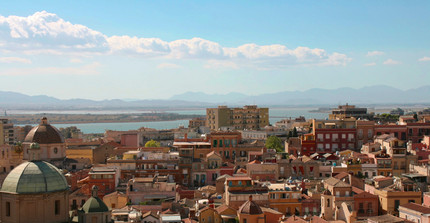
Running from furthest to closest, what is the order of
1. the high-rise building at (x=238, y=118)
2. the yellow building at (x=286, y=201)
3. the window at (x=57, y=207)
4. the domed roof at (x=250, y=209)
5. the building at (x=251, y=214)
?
the high-rise building at (x=238, y=118), the yellow building at (x=286, y=201), the domed roof at (x=250, y=209), the building at (x=251, y=214), the window at (x=57, y=207)

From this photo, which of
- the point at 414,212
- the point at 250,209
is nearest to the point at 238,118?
the point at 414,212

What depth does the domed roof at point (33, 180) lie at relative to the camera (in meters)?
25.2

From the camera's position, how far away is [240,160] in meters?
52.7

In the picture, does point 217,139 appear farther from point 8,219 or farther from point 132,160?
point 8,219

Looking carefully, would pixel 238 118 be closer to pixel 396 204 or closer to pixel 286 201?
pixel 286 201

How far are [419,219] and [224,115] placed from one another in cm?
6519

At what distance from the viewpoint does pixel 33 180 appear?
25.4 m

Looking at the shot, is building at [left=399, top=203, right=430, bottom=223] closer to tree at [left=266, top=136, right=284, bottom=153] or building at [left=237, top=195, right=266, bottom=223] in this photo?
building at [left=237, top=195, right=266, bottom=223]

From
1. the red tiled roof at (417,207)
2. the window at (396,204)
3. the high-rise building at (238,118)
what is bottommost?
the window at (396,204)

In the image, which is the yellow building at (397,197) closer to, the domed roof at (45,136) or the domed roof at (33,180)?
the domed roof at (33,180)

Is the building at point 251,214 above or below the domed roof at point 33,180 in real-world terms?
below

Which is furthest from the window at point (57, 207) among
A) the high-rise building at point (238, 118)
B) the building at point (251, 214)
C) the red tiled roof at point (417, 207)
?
the high-rise building at point (238, 118)

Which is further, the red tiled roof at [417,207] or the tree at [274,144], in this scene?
the tree at [274,144]

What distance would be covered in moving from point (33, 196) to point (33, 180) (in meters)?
0.68
